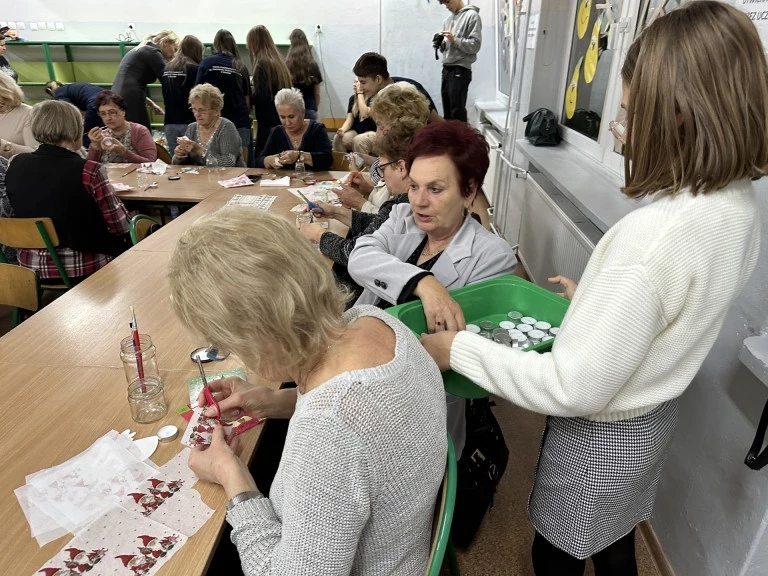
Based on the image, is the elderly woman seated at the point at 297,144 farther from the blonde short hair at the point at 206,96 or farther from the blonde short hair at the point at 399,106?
the blonde short hair at the point at 399,106

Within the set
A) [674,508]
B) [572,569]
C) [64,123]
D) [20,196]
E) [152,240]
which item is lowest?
[674,508]

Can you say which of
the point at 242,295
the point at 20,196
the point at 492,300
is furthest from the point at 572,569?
the point at 20,196

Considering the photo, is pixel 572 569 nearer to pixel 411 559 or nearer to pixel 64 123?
pixel 411 559

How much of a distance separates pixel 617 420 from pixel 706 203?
484 mm

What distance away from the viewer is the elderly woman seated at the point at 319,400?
0.75 metres

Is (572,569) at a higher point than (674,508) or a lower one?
higher

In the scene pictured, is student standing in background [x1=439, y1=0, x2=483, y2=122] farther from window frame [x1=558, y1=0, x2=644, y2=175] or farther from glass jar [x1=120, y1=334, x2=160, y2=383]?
glass jar [x1=120, y1=334, x2=160, y2=383]

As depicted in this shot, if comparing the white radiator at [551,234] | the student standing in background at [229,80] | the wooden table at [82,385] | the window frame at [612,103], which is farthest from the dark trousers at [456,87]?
the wooden table at [82,385]

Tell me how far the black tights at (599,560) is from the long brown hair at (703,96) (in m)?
0.95

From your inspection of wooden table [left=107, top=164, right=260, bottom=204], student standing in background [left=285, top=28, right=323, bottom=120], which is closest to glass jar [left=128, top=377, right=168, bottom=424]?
wooden table [left=107, top=164, right=260, bottom=204]

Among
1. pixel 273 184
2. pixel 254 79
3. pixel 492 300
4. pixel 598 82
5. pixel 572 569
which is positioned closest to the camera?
pixel 572 569

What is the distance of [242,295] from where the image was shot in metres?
0.79

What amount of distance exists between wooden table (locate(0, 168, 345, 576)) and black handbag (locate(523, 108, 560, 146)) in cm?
278

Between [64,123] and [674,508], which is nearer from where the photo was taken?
[674,508]
